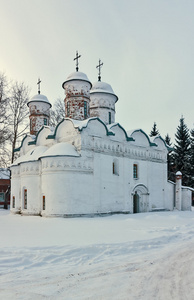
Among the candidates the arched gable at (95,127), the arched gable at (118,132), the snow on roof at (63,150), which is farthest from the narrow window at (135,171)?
the snow on roof at (63,150)

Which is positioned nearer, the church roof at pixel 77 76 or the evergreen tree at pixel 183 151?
the church roof at pixel 77 76

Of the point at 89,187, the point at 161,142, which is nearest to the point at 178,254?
the point at 89,187

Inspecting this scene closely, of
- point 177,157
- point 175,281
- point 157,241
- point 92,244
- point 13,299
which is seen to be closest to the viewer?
point 13,299

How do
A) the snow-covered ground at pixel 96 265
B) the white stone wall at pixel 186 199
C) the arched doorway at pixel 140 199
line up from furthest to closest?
the white stone wall at pixel 186 199 < the arched doorway at pixel 140 199 < the snow-covered ground at pixel 96 265

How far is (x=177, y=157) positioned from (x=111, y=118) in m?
15.2

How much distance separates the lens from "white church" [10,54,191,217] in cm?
1594

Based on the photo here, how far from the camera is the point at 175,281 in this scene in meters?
5.27

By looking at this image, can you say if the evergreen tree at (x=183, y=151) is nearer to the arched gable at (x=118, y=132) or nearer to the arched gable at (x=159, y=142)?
the arched gable at (x=159, y=142)

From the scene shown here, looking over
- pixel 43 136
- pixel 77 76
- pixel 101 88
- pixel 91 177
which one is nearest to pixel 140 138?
pixel 101 88

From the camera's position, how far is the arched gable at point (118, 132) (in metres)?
18.3

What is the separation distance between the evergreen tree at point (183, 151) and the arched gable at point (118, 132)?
15921 millimetres

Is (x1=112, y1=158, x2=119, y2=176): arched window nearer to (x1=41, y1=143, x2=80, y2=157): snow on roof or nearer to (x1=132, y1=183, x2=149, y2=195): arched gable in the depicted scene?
(x1=132, y1=183, x2=149, y2=195): arched gable

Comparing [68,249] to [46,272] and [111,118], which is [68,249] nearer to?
[46,272]

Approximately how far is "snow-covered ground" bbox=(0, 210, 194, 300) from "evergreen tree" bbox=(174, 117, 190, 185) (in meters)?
23.3
